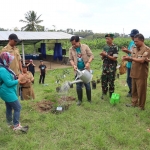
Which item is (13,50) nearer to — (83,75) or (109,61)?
(83,75)

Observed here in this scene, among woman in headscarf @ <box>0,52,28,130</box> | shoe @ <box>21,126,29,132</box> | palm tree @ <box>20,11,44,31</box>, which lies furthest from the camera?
palm tree @ <box>20,11,44,31</box>

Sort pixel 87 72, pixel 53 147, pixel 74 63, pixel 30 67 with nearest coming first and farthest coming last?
pixel 53 147
pixel 87 72
pixel 74 63
pixel 30 67

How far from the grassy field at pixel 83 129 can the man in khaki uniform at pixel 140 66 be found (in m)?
0.41

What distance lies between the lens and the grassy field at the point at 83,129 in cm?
308

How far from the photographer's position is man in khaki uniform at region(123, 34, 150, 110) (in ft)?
12.9

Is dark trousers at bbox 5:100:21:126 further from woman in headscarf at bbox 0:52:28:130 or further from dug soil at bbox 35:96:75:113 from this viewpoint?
dug soil at bbox 35:96:75:113

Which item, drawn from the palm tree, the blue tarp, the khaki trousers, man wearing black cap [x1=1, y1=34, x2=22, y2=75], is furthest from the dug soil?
the palm tree

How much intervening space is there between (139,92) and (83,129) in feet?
4.91

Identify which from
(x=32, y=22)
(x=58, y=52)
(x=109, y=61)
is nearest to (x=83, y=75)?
(x=109, y=61)

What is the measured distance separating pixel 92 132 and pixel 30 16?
37.0 metres

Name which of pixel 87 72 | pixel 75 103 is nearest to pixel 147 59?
pixel 87 72

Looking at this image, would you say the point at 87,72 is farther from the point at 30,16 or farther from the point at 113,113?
the point at 30,16

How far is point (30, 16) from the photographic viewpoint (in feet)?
123

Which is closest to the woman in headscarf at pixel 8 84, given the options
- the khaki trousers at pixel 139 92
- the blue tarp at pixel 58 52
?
the khaki trousers at pixel 139 92
